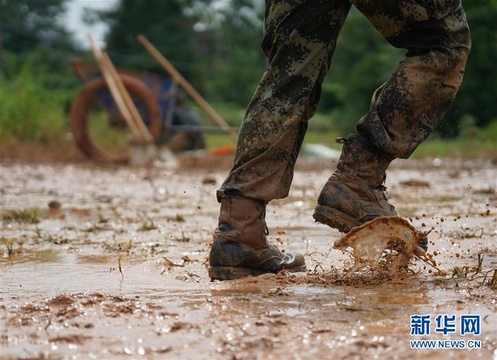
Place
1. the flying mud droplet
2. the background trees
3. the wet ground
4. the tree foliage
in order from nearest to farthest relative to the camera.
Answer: the wet ground < the flying mud droplet < the background trees < the tree foliage

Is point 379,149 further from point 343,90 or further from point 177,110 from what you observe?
point 343,90

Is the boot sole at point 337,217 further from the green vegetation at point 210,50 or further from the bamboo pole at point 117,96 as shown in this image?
the green vegetation at point 210,50

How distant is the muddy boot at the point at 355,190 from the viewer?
2.76 m

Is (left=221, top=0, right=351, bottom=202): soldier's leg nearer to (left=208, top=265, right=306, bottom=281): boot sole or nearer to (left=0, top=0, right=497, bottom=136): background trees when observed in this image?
(left=208, top=265, right=306, bottom=281): boot sole

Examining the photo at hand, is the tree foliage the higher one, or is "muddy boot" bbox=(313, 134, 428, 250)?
the tree foliage

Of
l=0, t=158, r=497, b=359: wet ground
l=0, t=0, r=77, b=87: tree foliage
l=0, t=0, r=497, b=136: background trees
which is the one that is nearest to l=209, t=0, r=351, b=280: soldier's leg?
l=0, t=158, r=497, b=359: wet ground

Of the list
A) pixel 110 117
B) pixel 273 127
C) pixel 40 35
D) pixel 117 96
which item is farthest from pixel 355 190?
pixel 40 35

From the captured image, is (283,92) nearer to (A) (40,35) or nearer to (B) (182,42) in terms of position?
(B) (182,42)

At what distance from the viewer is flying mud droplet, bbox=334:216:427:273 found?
2587mm

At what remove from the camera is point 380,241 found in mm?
2617

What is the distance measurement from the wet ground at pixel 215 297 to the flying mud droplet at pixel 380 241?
50 millimetres

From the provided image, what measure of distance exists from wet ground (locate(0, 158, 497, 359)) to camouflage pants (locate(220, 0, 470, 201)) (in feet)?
1.16

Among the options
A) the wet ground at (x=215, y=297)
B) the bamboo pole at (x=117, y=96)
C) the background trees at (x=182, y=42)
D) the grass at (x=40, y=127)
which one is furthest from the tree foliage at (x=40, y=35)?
the wet ground at (x=215, y=297)

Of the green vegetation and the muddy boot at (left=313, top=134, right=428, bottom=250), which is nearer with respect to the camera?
the muddy boot at (left=313, top=134, right=428, bottom=250)
